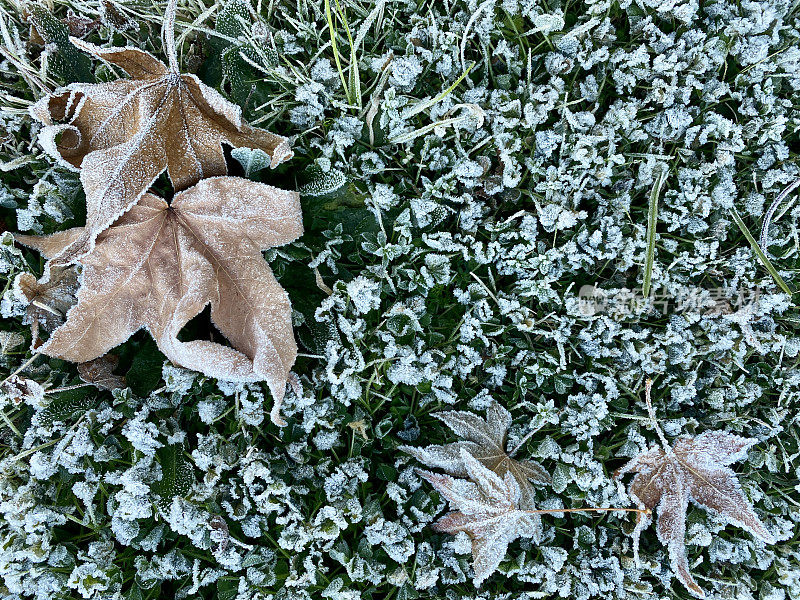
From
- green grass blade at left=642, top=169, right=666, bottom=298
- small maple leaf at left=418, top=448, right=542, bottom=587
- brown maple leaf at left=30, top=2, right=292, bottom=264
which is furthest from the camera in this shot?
green grass blade at left=642, top=169, right=666, bottom=298

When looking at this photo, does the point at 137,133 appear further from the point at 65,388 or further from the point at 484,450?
the point at 484,450

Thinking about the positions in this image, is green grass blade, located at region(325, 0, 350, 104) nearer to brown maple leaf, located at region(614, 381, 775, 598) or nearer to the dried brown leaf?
the dried brown leaf

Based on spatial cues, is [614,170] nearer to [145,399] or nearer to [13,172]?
[145,399]

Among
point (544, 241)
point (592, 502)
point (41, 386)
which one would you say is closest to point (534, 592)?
point (592, 502)

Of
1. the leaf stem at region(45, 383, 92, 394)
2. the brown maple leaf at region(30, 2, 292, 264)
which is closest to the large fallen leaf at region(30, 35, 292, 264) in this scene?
the brown maple leaf at region(30, 2, 292, 264)

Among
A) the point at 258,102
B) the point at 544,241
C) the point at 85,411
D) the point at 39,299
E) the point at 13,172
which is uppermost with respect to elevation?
the point at 258,102

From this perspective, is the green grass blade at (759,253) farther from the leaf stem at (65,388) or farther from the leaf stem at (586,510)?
the leaf stem at (65,388)

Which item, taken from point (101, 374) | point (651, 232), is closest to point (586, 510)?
point (651, 232)
